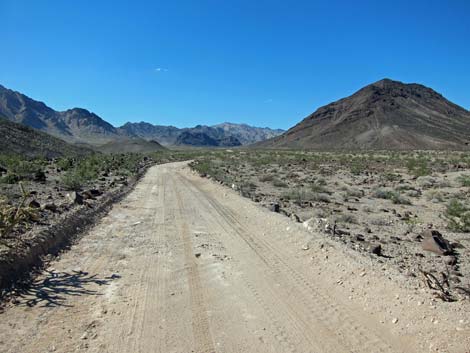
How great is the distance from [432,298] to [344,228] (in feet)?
20.4

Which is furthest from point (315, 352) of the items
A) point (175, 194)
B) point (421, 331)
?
point (175, 194)

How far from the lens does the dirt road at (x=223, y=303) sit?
5035 millimetres

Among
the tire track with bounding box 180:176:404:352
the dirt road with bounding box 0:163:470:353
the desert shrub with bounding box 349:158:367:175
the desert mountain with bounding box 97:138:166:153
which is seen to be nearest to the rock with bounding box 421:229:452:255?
the dirt road with bounding box 0:163:470:353

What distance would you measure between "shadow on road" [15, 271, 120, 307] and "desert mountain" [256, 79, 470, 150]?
114 meters

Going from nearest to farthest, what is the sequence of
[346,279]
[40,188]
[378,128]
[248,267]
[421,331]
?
[421,331], [346,279], [248,267], [40,188], [378,128]

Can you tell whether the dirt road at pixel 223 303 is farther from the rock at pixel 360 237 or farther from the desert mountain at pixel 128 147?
the desert mountain at pixel 128 147

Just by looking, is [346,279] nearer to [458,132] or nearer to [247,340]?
[247,340]

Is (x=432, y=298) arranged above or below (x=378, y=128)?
below

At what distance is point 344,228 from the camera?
12070 millimetres

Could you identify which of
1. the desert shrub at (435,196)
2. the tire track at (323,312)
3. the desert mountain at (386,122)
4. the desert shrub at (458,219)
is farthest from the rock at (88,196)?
the desert mountain at (386,122)

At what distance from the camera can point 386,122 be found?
133000 millimetres

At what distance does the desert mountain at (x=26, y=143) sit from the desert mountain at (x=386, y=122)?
299 feet

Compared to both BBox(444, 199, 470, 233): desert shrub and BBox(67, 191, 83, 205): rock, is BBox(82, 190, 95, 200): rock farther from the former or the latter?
BBox(444, 199, 470, 233): desert shrub

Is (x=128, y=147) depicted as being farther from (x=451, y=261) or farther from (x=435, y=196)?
(x=451, y=261)
